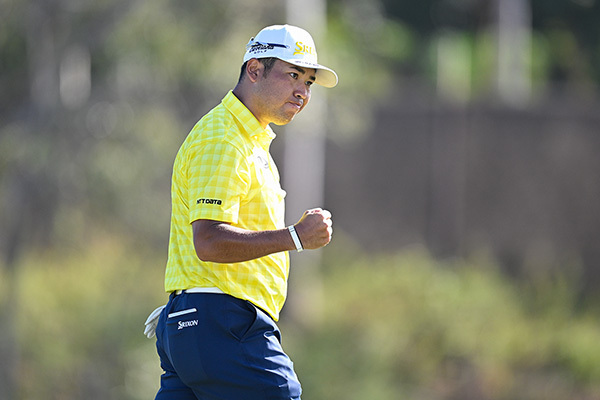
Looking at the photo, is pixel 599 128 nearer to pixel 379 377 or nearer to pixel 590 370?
pixel 590 370

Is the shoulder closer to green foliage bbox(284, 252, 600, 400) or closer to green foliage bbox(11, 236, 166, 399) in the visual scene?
green foliage bbox(11, 236, 166, 399)

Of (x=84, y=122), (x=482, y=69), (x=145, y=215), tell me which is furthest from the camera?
(x=482, y=69)

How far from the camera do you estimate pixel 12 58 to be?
8305mm

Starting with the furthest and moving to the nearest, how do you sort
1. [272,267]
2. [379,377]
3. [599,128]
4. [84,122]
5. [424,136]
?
[424,136]
[599,128]
[379,377]
[84,122]
[272,267]

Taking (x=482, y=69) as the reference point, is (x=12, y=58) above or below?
below

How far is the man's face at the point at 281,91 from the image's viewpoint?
371cm

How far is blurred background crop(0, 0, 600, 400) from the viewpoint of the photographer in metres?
8.11

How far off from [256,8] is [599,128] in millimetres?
4830

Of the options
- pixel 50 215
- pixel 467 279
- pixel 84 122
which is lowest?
pixel 467 279

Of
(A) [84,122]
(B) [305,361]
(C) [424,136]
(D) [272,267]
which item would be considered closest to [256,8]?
(A) [84,122]

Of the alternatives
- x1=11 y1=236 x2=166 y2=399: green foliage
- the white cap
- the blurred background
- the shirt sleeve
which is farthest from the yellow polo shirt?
x1=11 y1=236 x2=166 y2=399: green foliage

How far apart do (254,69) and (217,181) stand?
22.0 inches

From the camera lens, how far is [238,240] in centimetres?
339

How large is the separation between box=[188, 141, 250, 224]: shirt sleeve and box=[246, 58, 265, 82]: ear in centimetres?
38
